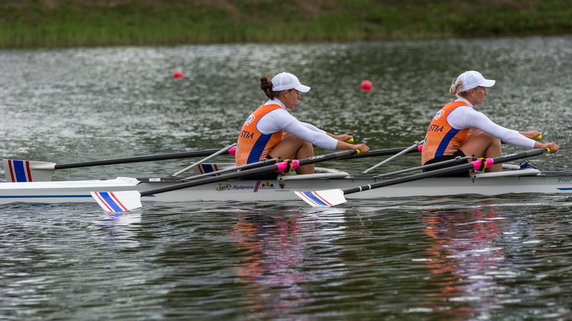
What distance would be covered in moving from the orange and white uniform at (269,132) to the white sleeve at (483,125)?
5.16 feet

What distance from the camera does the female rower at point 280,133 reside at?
13.1 metres

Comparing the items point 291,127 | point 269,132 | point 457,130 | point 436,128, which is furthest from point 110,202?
point 457,130

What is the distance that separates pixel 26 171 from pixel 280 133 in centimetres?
380

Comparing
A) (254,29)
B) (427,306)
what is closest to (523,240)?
(427,306)

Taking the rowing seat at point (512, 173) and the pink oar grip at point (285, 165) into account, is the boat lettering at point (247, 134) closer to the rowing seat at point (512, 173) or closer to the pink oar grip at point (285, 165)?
the pink oar grip at point (285, 165)

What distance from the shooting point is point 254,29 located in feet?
186

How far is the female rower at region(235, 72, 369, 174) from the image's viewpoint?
13.1 metres

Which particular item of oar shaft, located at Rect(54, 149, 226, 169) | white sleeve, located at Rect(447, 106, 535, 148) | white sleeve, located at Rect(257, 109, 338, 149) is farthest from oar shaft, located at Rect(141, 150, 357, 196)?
oar shaft, located at Rect(54, 149, 226, 169)

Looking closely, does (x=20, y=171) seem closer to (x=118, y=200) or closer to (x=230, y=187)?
(x=118, y=200)

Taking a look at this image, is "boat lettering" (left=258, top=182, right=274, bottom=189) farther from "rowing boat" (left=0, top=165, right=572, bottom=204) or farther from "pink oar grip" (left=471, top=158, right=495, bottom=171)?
"pink oar grip" (left=471, top=158, right=495, bottom=171)

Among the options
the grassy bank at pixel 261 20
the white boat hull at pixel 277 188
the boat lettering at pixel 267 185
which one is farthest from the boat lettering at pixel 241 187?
the grassy bank at pixel 261 20

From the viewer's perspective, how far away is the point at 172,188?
1302 centimetres

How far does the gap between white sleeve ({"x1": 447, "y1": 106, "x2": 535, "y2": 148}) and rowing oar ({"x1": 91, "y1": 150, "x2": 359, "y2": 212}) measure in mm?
1346

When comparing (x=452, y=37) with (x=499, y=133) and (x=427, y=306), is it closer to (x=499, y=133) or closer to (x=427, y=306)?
(x=499, y=133)
